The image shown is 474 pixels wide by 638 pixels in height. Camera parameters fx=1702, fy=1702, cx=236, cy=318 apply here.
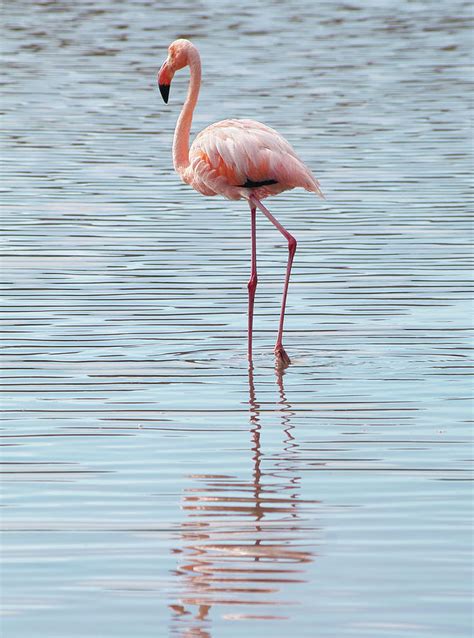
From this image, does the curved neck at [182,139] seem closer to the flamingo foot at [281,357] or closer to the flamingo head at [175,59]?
the flamingo head at [175,59]

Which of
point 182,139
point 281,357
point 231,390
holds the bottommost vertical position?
point 281,357

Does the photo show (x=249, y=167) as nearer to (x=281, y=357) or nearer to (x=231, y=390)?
(x=281, y=357)

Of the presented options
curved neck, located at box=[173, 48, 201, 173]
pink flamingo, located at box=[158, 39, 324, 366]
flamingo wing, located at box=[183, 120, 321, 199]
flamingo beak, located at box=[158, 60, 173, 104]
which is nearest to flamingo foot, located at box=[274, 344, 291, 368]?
pink flamingo, located at box=[158, 39, 324, 366]

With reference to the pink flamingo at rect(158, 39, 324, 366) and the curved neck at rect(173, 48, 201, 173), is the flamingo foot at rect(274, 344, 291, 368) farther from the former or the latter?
the curved neck at rect(173, 48, 201, 173)

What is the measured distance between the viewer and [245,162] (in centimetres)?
988

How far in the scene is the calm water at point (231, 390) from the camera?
220 inches

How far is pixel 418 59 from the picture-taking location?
28438 millimetres

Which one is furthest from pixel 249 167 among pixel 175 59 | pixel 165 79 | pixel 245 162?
pixel 175 59

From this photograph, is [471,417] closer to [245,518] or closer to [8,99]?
[245,518]

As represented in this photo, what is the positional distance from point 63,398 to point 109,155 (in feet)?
32.9

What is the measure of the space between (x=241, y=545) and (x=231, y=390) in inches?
109

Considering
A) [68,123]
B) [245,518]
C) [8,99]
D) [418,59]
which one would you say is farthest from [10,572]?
[418,59]

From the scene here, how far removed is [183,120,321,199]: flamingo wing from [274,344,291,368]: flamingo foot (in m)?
1.02

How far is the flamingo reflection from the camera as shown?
5406 millimetres
